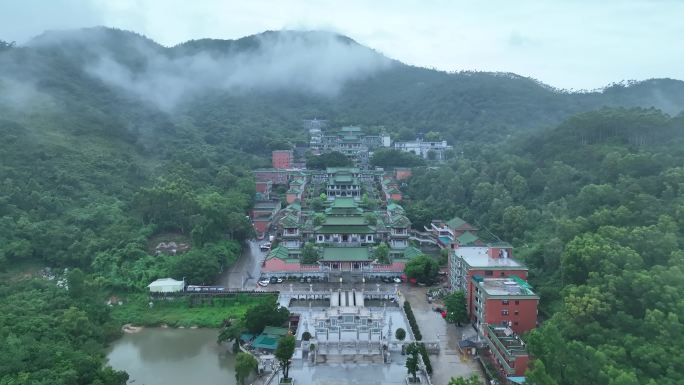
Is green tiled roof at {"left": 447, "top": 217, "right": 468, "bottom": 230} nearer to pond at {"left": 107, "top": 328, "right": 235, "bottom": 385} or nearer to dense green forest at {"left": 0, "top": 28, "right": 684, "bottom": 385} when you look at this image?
dense green forest at {"left": 0, "top": 28, "right": 684, "bottom": 385}

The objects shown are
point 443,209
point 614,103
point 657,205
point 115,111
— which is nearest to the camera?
point 657,205

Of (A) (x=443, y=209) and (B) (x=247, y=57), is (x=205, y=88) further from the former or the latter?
(A) (x=443, y=209)

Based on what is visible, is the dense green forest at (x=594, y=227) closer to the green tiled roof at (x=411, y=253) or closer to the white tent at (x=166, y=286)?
the green tiled roof at (x=411, y=253)

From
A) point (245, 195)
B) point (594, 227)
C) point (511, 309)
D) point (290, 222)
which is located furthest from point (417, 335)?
point (245, 195)

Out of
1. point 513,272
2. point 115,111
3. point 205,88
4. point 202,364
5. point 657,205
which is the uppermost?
point 205,88

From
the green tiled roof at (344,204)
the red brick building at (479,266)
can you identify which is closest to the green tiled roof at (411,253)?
the red brick building at (479,266)

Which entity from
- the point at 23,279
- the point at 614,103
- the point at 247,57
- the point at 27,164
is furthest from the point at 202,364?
the point at 247,57
